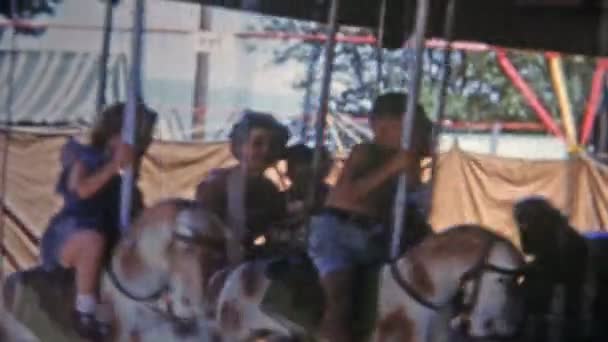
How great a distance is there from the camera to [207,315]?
231 cm

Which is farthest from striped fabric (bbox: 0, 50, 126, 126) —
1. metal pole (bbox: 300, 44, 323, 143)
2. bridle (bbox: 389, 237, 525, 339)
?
bridle (bbox: 389, 237, 525, 339)

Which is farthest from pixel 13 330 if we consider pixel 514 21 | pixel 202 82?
pixel 514 21

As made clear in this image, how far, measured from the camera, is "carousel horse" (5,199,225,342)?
2318 mm

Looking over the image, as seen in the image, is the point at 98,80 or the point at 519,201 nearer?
the point at 519,201

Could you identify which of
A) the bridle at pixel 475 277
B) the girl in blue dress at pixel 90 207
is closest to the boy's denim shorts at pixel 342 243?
the bridle at pixel 475 277

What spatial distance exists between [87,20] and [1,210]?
0.41 metres

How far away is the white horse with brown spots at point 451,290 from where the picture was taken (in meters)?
2.04

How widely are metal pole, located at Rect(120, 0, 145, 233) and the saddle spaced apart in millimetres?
320

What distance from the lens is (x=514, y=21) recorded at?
205cm

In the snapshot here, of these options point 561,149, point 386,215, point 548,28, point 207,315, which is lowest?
point 207,315

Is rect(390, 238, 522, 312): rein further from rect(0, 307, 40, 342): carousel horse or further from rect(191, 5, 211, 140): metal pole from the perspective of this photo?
rect(0, 307, 40, 342): carousel horse

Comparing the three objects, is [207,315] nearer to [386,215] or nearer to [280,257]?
[280,257]

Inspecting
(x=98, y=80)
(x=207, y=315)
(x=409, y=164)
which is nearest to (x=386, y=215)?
(x=409, y=164)

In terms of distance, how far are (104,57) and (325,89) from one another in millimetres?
431
